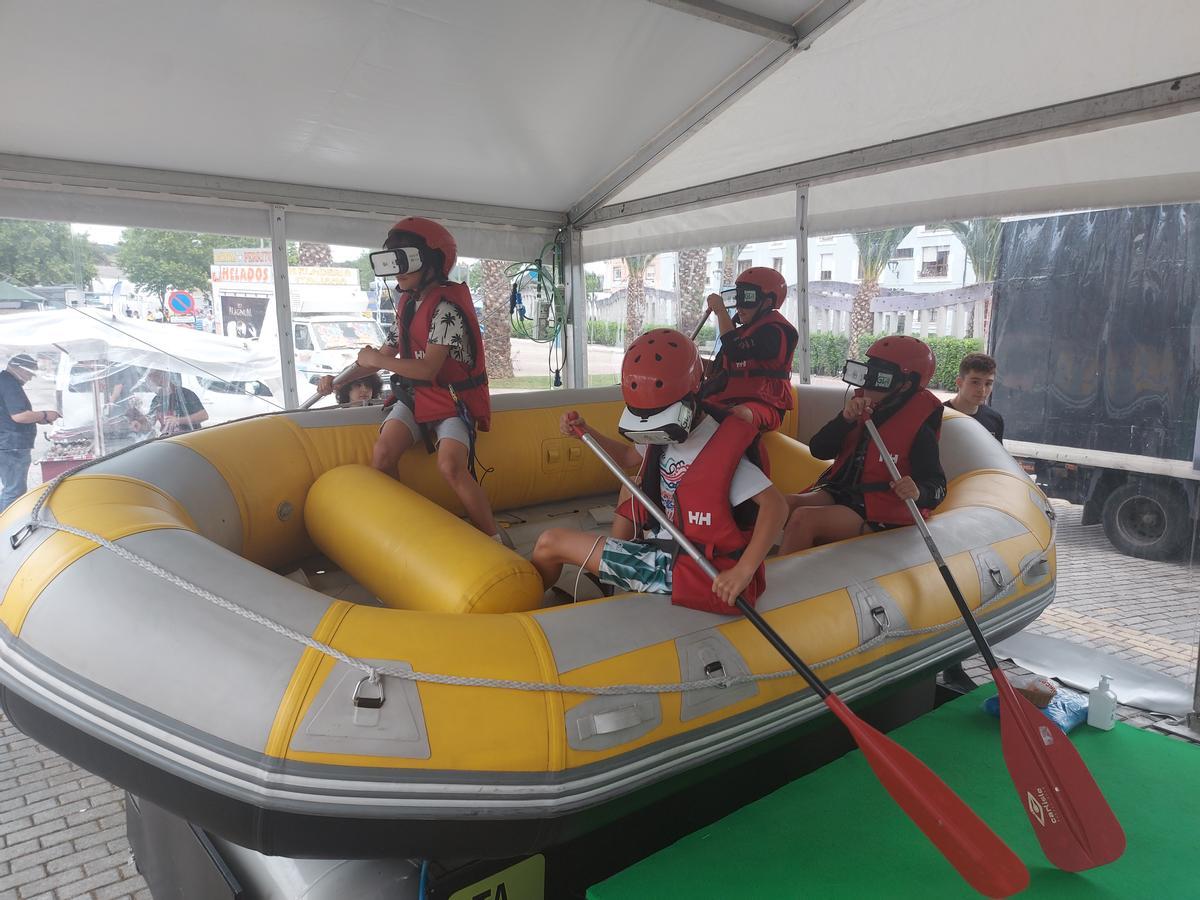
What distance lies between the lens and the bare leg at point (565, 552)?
206cm

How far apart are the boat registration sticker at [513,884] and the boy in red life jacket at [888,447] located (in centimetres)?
131

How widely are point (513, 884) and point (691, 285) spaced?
14.0 feet

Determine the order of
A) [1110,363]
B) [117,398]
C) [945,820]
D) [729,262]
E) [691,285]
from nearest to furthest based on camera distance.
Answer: [945,820] → [1110,363] → [117,398] → [729,262] → [691,285]

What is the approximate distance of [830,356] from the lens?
470cm

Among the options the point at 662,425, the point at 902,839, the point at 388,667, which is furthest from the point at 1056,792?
the point at 388,667

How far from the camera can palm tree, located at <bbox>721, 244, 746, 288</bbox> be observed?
15.5 feet

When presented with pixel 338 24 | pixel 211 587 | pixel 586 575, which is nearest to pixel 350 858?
pixel 211 587

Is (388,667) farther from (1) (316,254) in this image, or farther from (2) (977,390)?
(1) (316,254)

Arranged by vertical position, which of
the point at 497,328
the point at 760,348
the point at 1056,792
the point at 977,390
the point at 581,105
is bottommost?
the point at 1056,792

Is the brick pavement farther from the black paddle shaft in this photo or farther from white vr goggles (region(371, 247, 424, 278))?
white vr goggles (region(371, 247, 424, 278))

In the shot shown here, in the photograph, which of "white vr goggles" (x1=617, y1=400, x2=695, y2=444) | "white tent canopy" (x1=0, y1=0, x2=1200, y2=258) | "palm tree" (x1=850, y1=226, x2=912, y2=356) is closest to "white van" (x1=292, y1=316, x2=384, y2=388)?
"white tent canopy" (x1=0, y1=0, x2=1200, y2=258)

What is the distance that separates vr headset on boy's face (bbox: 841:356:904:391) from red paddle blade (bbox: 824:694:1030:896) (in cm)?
122

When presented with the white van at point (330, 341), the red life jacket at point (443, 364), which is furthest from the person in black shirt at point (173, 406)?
the red life jacket at point (443, 364)

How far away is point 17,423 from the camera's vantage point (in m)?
3.82
